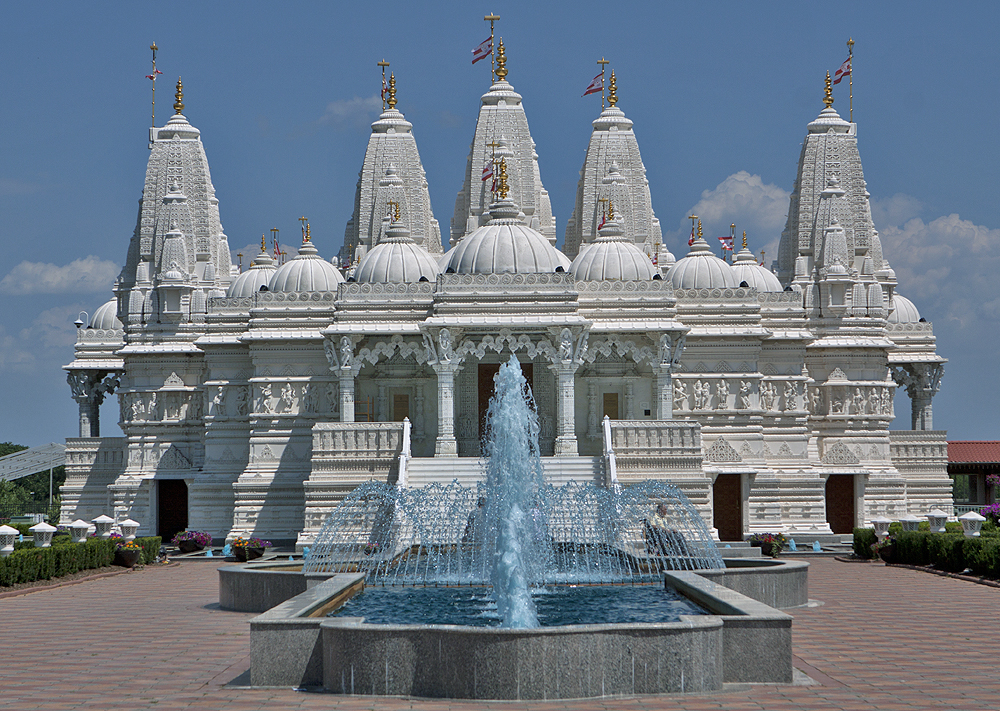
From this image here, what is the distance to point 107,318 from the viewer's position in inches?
1996

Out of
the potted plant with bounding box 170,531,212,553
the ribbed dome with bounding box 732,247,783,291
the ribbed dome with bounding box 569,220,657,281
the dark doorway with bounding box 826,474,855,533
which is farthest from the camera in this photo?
the ribbed dome with bounding box 732,247,783,291

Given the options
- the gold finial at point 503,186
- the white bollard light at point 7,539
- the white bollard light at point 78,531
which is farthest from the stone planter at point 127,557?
the gold finial at point 503,186

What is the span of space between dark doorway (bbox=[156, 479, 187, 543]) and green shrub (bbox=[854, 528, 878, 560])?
65.3ft

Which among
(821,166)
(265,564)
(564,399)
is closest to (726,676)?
(265,564)

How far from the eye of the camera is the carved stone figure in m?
38.3

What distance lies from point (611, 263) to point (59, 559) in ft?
57.9

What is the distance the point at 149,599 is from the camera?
2261cm

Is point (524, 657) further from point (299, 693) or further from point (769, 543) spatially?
point (769, 543)

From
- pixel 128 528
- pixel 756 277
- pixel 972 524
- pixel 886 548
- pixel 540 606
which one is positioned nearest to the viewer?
pixel 540 606

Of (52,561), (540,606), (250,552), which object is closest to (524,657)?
(540,606)

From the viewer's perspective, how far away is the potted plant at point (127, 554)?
96.7ft

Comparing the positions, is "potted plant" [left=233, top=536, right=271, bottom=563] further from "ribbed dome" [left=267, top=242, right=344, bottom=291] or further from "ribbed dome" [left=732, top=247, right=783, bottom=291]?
"ribbed dome" [left=732, top=247, right=783, bottom=291]

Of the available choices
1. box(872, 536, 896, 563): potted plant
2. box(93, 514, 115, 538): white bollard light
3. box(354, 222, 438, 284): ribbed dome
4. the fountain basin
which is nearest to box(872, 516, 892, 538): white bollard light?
box(872, 536, 896, 563): potted plant

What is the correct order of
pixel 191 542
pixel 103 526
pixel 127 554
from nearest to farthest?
1. pixel 127 554
2. pixel 103 526
3. pixel 191 542
